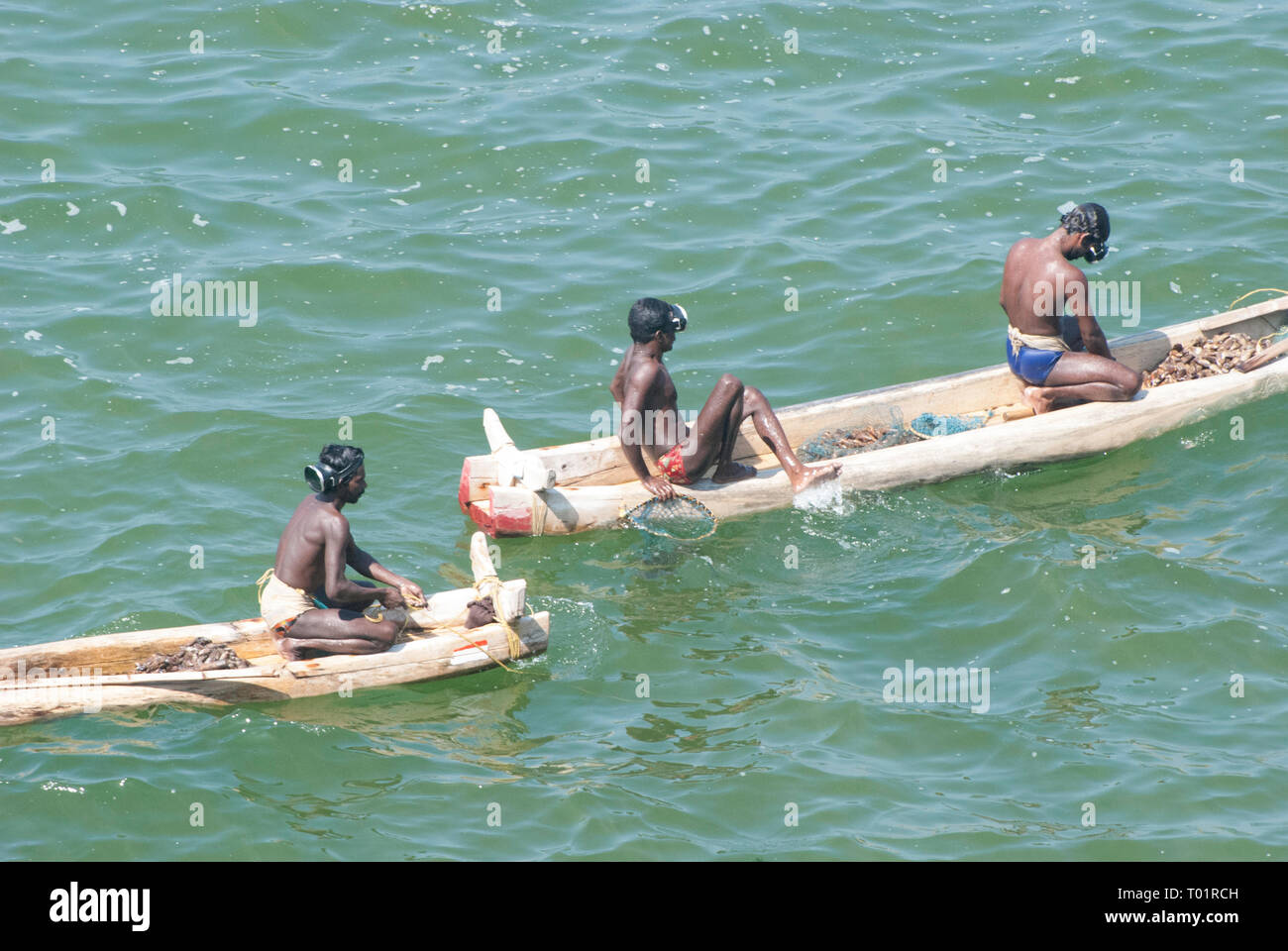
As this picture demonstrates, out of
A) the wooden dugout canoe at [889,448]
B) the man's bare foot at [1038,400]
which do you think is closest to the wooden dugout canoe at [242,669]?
the wooden dugout canoe at [889,448]

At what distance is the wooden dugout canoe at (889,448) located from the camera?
29.0 ft

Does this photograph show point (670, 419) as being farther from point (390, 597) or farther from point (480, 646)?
point (390, 597)

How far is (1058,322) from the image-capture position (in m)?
9.62

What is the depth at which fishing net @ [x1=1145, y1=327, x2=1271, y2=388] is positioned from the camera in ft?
33.1

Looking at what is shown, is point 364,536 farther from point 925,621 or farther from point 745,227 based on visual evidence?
point 745,227

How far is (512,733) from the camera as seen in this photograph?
7379mm

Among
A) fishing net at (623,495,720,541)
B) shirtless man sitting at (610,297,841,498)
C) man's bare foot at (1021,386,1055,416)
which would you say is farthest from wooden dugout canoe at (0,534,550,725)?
man's bare foot at (1021,386,1055,416)

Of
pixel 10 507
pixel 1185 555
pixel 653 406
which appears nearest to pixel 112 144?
pixel 10 507

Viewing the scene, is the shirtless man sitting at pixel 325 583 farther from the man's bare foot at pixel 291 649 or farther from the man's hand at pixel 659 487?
the man's hand at pixel 659 487

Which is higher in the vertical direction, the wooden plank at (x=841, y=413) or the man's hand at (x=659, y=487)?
the wooden plank at (x=841, y=413)

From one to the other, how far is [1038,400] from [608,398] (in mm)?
3132

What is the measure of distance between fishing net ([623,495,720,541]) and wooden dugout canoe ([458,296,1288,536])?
7 centimetres

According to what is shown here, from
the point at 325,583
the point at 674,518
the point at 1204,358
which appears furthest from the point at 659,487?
the point at 1204,358

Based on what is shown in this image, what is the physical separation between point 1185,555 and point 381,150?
8066 mm
